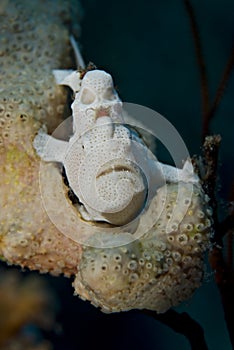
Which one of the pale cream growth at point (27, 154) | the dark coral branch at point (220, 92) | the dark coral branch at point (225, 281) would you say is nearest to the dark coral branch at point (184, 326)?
the dark coral branch at point (225, 281)

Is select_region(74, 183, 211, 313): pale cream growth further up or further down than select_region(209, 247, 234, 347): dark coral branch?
further up

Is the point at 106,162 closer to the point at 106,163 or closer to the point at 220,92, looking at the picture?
the point at 106,163

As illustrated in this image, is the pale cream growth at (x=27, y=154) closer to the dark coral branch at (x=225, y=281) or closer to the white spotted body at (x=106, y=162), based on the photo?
the white spotted body at (x=106, y=162)

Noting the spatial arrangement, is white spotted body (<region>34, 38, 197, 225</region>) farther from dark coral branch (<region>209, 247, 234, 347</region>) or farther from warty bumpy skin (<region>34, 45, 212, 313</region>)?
dark coral branch (<region>209, 247, 234, 347</region>)

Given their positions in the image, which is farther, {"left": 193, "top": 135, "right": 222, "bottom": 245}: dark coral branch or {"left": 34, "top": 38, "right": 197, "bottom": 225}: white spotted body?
{"left": 193, "top": 135, "right": 222, "bottom": 245}: dark coral branch

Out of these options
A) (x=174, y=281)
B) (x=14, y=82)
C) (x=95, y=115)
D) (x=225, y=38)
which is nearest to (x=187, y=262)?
(x=174, y=281)

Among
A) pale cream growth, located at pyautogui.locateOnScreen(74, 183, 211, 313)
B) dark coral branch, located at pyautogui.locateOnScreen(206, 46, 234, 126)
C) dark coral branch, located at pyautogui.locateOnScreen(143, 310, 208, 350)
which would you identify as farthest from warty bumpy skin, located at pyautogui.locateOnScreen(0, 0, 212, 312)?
dark coral branch, located at pyautogui.locateOnScreen(206, 46, 234, 126)

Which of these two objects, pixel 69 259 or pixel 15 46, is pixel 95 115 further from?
pixel 15 46

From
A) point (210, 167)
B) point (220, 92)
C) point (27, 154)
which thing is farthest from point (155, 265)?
point (220, 92)
